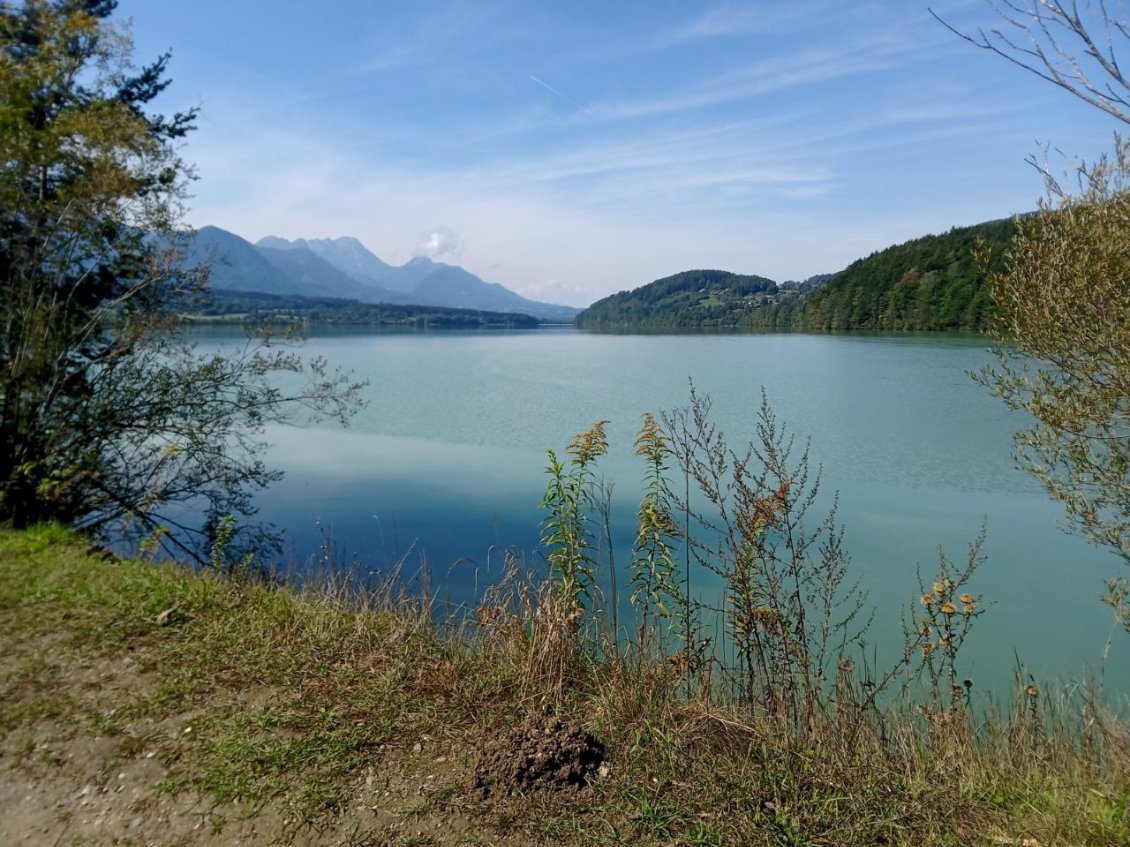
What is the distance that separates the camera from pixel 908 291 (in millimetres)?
79188

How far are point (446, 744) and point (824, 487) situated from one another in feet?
38.9

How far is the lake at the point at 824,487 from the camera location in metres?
8.87

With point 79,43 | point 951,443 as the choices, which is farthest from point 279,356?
point 951,443

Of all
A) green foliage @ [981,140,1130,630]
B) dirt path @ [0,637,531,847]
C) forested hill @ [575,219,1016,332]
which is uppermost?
forested hill @ [575,219,1016,332]

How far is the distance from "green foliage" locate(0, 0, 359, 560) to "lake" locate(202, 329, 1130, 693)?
2.19 metres

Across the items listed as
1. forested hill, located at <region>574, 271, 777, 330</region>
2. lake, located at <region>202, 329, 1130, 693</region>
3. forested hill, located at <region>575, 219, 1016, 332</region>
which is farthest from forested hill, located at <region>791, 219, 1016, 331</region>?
lake, located at <region>202, 329, 1130, 693</region>

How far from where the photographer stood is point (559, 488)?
565cm

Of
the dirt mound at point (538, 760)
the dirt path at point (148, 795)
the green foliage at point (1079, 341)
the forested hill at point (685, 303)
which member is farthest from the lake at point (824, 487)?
the forested hill at point (685, 303)

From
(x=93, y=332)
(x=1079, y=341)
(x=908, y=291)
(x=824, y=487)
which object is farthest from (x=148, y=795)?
(x=908, y=291)

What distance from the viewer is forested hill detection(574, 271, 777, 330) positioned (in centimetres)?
13162

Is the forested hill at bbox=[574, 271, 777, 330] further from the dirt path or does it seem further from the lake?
the dirt path

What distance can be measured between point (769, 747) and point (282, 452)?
1721 centimetres

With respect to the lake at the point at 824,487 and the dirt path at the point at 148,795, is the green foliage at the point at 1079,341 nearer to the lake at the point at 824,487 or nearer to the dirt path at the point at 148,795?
the lake at the point at 824,487

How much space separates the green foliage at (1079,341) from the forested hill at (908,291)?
2289 inches
